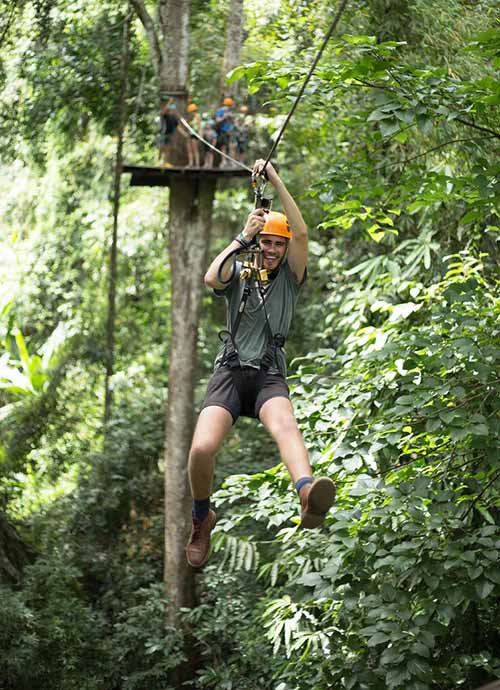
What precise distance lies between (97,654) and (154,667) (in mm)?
515

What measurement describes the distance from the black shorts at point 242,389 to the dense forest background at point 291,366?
703mm

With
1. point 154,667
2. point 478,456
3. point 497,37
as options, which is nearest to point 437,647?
point 478,456

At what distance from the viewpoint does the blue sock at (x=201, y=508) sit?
151 inches

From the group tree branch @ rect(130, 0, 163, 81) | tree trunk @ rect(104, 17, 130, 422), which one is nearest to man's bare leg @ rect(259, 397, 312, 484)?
tree branch @ rect(130, 0, 163, 81)

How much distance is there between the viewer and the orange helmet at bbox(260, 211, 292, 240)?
3.69 meters

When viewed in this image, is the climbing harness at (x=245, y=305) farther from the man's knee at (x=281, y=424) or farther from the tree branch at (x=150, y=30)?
the tree branch at (x=150, y=30)

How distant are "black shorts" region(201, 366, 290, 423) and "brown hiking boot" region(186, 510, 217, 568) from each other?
1.78 feet

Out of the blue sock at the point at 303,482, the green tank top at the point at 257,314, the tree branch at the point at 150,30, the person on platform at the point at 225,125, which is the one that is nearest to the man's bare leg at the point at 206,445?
the green tank top at the point at 257,314

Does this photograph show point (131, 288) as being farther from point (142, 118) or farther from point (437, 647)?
point (437, 647)

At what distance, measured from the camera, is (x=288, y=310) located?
3.77 meters

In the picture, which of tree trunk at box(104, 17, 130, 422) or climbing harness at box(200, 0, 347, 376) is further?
tree trunk at box(104, 17, 130, 422)

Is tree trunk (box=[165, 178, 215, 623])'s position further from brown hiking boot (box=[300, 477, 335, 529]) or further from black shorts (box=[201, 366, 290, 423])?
brown hiking boot (box=[300, 477, 335, 529])

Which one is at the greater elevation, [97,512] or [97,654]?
[97,512]

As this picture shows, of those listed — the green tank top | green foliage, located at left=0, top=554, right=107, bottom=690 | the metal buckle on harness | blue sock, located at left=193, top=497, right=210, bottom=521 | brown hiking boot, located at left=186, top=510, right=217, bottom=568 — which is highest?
the green tank top
